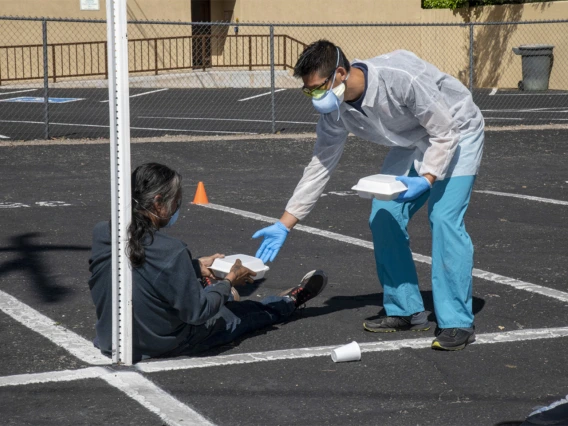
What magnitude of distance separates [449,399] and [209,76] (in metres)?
24.8

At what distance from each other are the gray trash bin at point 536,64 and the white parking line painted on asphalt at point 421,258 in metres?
18.1

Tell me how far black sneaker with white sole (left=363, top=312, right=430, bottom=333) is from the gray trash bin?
2155 centimetres

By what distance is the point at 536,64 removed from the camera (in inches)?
1024

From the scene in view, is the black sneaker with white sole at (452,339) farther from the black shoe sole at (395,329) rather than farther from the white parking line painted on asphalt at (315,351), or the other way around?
the black shoe sole at (395,329)

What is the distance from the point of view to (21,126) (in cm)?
1748

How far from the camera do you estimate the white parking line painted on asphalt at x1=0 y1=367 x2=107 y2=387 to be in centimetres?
460

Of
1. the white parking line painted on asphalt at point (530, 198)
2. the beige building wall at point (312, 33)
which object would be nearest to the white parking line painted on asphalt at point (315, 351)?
the white parking line painted on asphalt at point (530, 198)

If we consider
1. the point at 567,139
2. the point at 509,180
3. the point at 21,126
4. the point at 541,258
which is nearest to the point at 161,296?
the point at 541,258

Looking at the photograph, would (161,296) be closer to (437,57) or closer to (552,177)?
(552,177)

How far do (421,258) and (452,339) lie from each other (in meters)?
2.27

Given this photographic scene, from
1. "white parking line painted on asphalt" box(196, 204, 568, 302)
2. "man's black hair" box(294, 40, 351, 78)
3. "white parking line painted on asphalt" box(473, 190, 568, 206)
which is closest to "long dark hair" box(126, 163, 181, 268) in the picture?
"man's black hair" box(294, 40, 351, 78)

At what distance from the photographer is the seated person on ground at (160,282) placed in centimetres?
463

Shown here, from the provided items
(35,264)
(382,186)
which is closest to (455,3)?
(35,264)

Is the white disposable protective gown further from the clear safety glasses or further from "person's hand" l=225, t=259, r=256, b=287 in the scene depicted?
"person's hand" l=225, t=259, r=256, b=287
